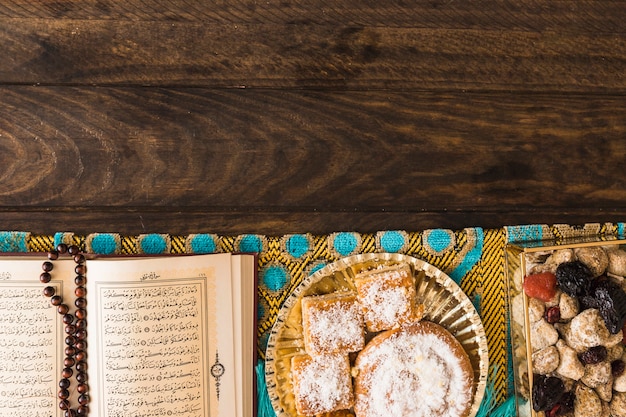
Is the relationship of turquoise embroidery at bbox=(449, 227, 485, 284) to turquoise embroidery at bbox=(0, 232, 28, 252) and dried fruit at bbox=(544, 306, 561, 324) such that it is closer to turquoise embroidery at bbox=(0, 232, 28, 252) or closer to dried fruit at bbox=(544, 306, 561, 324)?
dried fruit at bbox=(544, 306, 561, 324)

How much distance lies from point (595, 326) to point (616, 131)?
471 mm

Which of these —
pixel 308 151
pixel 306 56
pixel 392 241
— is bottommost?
pixel 392 241

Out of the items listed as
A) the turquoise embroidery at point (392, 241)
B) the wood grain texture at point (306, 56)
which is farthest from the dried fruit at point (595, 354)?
the wood grain texture at point (306, 56)

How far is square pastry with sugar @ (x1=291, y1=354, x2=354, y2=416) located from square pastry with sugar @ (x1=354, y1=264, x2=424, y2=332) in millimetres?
118

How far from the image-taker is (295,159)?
136 cm

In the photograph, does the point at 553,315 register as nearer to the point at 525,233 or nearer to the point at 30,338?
the point at 525,233

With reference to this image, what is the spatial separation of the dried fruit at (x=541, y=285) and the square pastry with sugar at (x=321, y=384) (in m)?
0.42

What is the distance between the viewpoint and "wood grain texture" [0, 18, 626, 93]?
133cm

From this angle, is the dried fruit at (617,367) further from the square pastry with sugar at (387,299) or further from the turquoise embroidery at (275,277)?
the turquoise embroidery at (275,277)

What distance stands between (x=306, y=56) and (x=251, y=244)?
1.44 feet

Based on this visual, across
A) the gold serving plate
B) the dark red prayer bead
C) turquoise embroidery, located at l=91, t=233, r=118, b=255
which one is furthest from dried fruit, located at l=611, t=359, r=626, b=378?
the dark red prayer bead

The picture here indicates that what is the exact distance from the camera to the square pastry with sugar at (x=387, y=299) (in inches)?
51.0

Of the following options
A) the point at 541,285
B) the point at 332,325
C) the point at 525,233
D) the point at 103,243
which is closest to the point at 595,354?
the point at 541,285

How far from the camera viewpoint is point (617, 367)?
1.26 meters
